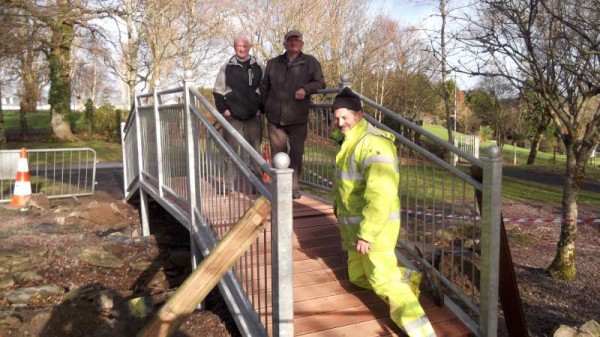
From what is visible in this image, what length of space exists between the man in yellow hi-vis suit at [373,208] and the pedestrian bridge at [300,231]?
233 millimetres

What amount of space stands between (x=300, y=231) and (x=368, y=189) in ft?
5.17

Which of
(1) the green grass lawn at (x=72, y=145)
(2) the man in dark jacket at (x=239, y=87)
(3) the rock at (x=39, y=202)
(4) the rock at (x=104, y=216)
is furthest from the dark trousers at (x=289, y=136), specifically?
(1) the green grass lawn at (x=72, y=145)

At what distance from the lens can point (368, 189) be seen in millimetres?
2854

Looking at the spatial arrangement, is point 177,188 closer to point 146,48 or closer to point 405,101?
point 146,48

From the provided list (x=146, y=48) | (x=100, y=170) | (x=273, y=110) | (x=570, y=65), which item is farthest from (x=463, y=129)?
(x=273, y=110)

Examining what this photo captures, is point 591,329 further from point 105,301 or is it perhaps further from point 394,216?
point 105,301

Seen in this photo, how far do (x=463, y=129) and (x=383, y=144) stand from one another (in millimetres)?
29436

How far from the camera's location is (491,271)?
3.02 m

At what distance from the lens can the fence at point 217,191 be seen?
255 cm

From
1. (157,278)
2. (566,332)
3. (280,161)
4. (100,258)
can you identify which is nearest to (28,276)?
(100,258)

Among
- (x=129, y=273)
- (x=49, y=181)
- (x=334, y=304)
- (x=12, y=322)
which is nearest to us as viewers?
(x=334, y=304)

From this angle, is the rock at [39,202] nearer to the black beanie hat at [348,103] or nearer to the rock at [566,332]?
the black beanie hat at [348,103]

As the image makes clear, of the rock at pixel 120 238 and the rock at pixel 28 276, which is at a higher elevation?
the rock at pixel 120 238

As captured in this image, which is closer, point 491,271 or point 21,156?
point 491,271
